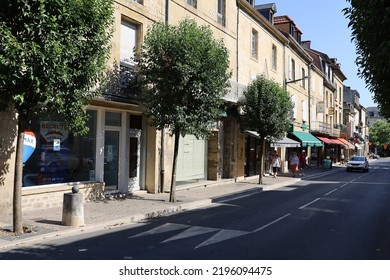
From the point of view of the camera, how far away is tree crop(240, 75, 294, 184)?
61.7 feet

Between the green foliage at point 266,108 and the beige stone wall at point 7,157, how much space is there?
12.1 metres

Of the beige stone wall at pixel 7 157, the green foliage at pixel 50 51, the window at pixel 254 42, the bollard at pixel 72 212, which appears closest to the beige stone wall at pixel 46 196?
the beige stone wall at pixel 7 157

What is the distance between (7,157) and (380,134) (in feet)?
348

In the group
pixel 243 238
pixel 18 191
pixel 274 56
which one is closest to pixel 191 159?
pixel 243 238

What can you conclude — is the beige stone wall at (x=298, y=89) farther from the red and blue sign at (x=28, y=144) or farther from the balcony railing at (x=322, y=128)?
the red and blue sign at (x=28, y=144)

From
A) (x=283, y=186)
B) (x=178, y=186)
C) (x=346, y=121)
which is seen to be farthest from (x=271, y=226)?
(x=346, y=121)

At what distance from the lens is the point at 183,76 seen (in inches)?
455

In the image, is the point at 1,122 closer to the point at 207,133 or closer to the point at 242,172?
the point at 207,133

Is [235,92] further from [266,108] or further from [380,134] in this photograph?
[380,134]

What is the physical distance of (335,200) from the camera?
1422 cm

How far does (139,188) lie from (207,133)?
146 inches

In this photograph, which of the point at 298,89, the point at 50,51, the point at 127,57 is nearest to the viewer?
the point at 50,51

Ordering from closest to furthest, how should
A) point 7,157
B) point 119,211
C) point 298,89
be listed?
point 7,157 → point 119,211 → point 298,89

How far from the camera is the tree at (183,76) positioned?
11648 mm
